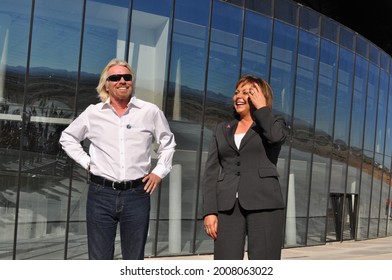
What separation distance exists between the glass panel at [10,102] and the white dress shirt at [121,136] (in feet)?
25.6

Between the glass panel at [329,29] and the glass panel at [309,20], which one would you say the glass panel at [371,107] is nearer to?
the glass panel at [329,29]

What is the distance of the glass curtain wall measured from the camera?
11078mm

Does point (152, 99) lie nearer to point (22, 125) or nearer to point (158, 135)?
point (22, 125)

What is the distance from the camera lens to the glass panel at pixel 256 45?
1519cm

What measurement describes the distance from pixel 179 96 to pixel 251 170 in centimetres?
1031

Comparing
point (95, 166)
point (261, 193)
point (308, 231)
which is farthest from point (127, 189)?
point (308, 231)

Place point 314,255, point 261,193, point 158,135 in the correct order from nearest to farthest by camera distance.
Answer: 1. point 261,193
2. point 158,135
3. point 314,255

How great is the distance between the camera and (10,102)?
10.9 metres

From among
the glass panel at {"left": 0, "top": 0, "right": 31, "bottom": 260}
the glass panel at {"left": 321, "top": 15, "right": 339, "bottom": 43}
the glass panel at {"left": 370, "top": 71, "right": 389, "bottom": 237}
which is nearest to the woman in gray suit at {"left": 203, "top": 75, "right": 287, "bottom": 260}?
the glass panel at {"left": 0, "top": 0, "right": 31, "bottom": 260}

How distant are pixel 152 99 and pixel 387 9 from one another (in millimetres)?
19353

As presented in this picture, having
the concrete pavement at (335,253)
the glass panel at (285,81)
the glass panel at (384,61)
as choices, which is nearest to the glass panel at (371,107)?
the glass panel at (384,61)

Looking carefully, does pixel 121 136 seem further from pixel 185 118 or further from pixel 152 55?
→ pixel 185 118

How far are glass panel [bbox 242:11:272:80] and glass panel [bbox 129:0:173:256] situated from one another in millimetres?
2835

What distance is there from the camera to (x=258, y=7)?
610 inches
